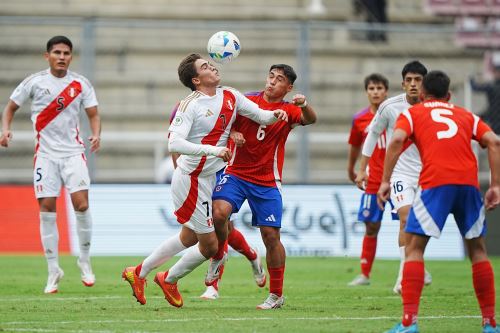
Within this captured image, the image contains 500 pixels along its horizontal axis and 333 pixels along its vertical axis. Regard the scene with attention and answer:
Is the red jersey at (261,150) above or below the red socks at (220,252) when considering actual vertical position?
above

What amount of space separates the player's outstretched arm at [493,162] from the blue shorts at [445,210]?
3.7 inches

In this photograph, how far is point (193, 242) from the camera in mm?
9992

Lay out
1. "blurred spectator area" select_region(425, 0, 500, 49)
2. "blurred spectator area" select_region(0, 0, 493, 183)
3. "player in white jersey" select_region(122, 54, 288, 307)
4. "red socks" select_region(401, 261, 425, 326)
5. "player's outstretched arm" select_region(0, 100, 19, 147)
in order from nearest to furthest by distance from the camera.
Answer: "red socks" select_region(401, 261, 425, 326), "player in white jersey" select_region(122, 54, 288, 307), "player's outstretched arm" select_region(0, 100, 19, 147), "blurred spectator area" select_region(0, 0, 493, 183), "blurred spectator area" select_region(425, 0, 500, 49)

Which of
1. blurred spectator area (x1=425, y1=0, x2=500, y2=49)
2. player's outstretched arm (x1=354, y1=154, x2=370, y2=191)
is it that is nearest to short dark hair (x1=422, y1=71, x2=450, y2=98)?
player's outstretched arm (x1=354, y1=154, x2=370, y2=191)

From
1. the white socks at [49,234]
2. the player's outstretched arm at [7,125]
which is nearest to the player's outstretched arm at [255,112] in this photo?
the player's outstretched arm at [7,125]

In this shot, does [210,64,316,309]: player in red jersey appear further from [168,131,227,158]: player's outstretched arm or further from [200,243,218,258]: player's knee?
[168,131,227,158]: player's outstretched arm

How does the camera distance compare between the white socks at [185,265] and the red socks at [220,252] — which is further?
the red socks at [220,252]

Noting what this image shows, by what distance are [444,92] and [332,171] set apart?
12744 mm

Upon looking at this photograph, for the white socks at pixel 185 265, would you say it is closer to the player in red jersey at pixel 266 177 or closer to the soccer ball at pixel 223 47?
the player in red jersey at pixel 266 177

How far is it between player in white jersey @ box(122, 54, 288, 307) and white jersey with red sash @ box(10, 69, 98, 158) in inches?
102

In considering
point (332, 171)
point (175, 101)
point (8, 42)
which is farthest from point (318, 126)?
point (8, 42)

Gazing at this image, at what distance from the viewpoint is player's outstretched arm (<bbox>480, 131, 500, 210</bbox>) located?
7906mm

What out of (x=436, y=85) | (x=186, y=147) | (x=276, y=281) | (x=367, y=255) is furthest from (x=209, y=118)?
(x=367, y=255)

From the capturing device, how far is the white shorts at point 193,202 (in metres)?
9.59
